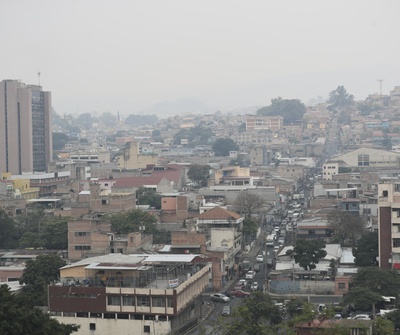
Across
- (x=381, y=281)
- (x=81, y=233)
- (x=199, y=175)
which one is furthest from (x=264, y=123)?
(x=381, y=281)

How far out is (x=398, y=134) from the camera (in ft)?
234

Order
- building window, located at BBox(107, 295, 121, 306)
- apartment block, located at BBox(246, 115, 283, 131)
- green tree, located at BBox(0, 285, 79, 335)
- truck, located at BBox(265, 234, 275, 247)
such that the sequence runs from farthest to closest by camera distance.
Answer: apartment block, located at BBox(246, 115, 283, 131), truck, located at BBox(265, 234, 275, 247), building window, located at BBox(107, 295, 121, 306), green tree, located at BBox(0, 285, 79, 335)

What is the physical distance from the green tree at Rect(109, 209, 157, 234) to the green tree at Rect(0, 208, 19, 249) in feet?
9.71

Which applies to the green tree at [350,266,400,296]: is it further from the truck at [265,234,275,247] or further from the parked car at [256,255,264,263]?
the truck at [265,234,275,247]

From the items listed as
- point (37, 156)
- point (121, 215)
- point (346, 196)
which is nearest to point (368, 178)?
point (346, 196)

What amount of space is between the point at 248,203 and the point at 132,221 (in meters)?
6.96

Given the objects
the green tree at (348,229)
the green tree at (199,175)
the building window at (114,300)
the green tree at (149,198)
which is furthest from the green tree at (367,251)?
the green tree at (199,175)

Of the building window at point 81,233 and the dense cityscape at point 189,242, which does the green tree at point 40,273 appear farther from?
the building window at point 81,233

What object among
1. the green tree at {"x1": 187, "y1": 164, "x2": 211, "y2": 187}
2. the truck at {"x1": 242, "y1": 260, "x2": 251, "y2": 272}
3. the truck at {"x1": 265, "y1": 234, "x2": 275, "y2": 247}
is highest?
the green tree at {"x1": 187, "y1": 164, "x2": 211, "y2": 187}

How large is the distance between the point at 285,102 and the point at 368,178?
5165cm

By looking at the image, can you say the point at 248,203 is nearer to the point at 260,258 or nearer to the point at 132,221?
the point at 132,221

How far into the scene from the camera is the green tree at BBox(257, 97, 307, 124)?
298 feet

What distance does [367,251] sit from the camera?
85.6 feet

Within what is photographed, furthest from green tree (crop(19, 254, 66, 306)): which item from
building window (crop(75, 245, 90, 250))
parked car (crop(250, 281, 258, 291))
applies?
parked car (crop(250, 281, 258, 291))
